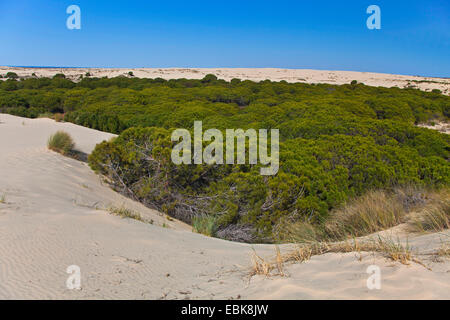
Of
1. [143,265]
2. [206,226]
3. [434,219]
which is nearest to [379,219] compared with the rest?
[434,219]

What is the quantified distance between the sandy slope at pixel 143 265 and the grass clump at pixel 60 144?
4.56 metres

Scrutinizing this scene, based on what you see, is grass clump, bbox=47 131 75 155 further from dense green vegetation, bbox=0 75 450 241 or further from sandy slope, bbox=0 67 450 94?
sandy slope, bbox=0 67 450 94

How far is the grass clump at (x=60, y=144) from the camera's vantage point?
33.2 ft

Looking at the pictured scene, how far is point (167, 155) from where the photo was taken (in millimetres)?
7391

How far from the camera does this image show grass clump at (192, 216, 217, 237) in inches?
234

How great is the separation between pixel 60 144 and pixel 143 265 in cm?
825

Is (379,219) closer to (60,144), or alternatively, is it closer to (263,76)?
(60,144)

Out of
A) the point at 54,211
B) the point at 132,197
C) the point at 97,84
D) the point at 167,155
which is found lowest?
the point at 132,197

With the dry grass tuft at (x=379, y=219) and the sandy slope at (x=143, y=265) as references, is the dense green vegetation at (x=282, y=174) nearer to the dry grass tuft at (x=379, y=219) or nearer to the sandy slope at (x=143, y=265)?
the dry grass tuft at (x=379, y=219)

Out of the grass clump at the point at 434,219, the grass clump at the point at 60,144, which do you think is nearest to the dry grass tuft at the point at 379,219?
the grass clump at the point at 434,219

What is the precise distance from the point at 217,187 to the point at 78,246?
149 inches

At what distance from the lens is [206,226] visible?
6.12 m

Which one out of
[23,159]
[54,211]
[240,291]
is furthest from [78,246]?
[23,159]
